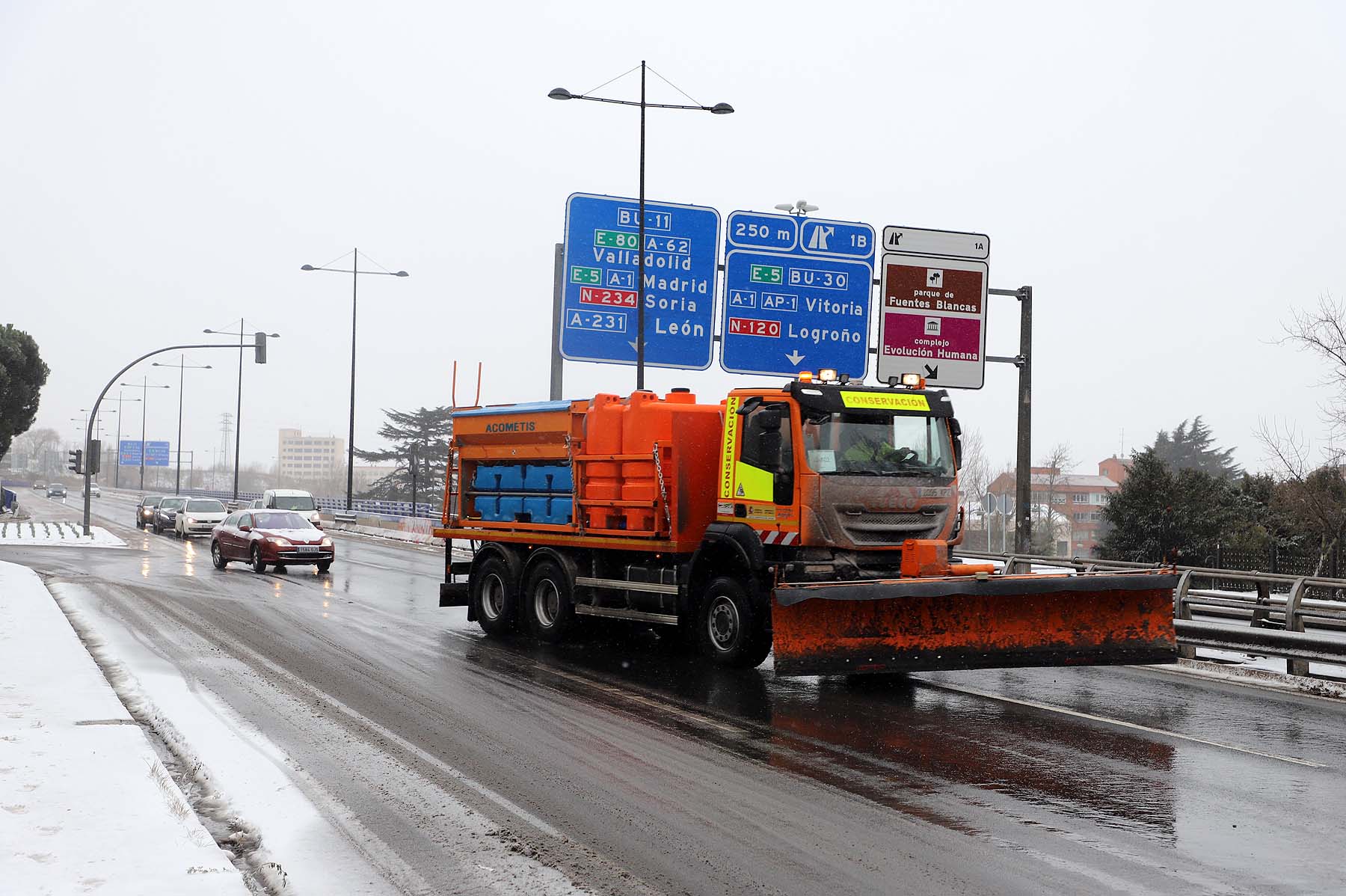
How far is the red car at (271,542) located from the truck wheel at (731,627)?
1629cm

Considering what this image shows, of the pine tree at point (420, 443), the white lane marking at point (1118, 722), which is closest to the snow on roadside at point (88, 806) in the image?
the white lane marking at point (1118, 722)

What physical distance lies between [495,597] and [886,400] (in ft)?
20.6

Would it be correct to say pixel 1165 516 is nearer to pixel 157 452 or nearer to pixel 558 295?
Result: pixel 558 295

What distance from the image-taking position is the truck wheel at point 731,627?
1227cm

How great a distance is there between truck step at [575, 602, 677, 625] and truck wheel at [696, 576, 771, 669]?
0.65 meters

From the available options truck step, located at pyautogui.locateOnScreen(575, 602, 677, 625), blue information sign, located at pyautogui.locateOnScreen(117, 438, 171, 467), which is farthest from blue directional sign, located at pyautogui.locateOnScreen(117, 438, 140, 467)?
truck step, located at pyautogui.locateOnScreen(575, 602, 677, 625)

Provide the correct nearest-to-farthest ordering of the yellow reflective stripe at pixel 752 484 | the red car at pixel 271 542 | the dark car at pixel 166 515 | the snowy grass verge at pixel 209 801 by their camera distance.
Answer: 1. the snowy grass verge at pixel 209 801
2. the yellow reflective stripe at pixel 752 484
3. the red car at pixel 271 542
4. the dark car at pixel 166 515

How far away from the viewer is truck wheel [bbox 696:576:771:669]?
40.2ft

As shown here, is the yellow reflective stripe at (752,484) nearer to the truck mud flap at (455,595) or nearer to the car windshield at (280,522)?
the truck mud flap at (455,595)

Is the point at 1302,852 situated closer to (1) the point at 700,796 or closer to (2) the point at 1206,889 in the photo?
(2) the point at 1206,889

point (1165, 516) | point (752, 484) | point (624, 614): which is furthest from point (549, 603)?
point (1165, 516)

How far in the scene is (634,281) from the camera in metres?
20.9

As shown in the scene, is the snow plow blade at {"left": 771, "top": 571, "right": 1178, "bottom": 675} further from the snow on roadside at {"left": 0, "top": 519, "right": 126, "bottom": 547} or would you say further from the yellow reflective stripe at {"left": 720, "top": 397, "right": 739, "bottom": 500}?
the snow on roadside at {"left": 0, "top": 519, "right": 126, "bottom": 547}

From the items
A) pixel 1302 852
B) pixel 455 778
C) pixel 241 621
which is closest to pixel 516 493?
pixel 241 621
